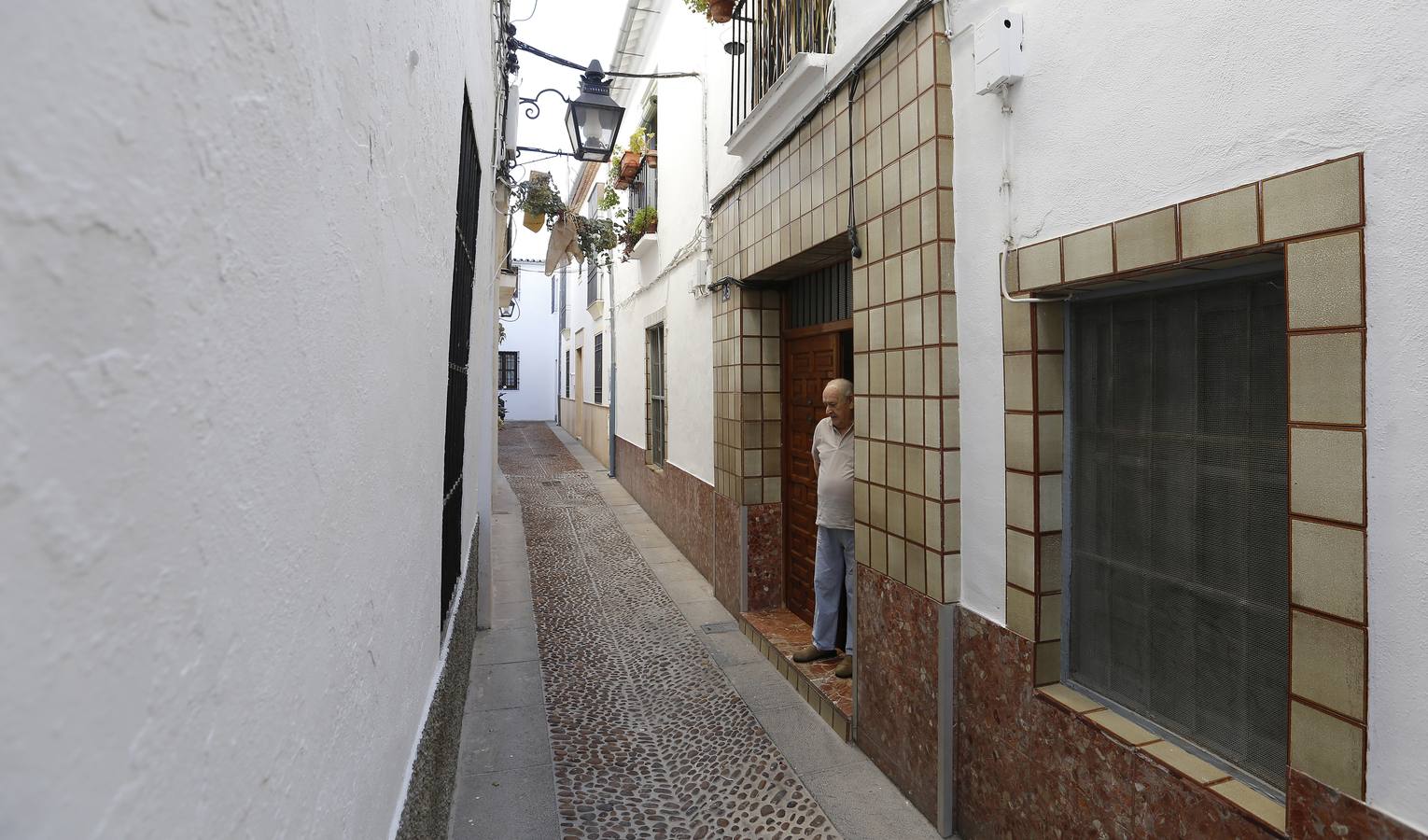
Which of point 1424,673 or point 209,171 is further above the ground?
point 209,171

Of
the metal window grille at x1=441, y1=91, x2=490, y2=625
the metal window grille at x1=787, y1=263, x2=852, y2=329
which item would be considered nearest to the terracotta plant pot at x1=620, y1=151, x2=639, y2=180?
the metal window grille at x1=787, y1=263, x2=852, y2=329

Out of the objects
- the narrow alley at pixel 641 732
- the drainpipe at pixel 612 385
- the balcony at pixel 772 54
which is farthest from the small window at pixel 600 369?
the balcony at pixel 772 54

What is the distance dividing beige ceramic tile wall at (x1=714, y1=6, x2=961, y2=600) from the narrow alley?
3.26ft

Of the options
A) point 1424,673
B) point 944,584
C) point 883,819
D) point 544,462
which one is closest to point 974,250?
point 944,584

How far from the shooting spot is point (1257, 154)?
1865 mm

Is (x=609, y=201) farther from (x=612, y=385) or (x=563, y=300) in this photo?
(x=563, y=300)

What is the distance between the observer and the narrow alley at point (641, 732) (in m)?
3.18

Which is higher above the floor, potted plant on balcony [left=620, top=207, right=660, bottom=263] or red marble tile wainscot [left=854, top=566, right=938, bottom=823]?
potted plant on balcony [left=620, top=207, right=660, bottom=263]

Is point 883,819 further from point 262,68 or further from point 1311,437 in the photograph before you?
point 262,68

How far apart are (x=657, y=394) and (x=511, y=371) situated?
62.9 ft

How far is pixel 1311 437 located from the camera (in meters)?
1.74

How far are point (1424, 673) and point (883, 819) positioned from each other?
6.74 ft

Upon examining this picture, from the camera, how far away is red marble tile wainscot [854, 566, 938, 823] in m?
3.06

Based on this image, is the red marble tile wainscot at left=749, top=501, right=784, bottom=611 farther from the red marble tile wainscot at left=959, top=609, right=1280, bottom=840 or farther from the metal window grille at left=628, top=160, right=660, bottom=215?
the metal window grille at left=628, top=160, right=660, bottom=215
